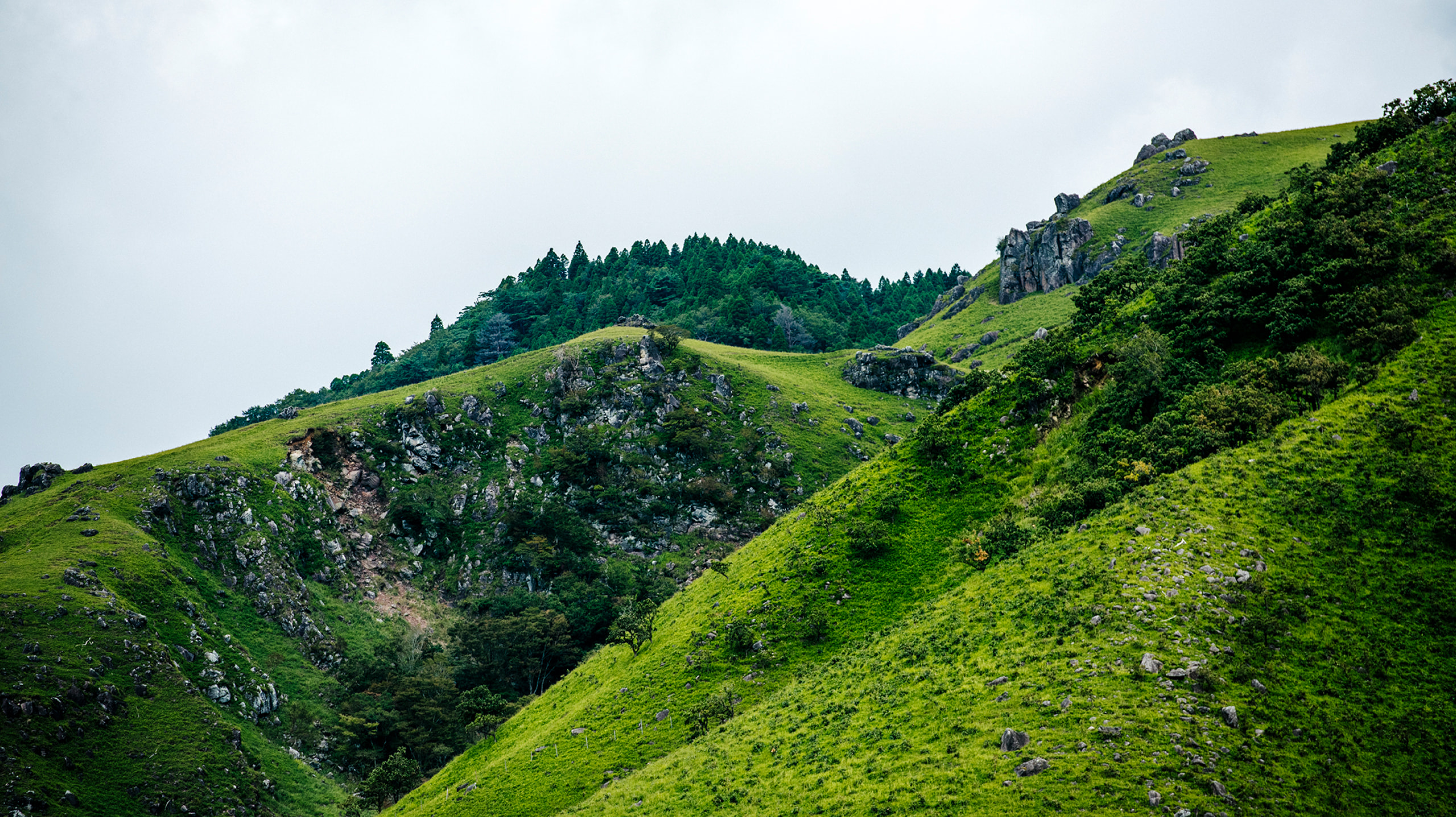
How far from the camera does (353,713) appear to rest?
71.1 metres

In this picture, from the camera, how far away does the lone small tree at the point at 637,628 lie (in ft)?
190

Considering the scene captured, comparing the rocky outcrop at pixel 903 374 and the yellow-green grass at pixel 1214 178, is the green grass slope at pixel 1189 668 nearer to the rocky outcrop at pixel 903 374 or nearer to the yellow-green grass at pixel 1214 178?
the rocky outcrop at pixel 903 374

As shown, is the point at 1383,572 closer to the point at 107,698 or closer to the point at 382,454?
the point at 107,698

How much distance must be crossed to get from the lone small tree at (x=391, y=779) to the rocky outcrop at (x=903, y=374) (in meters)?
109

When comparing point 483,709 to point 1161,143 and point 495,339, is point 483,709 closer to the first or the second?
point 495,339

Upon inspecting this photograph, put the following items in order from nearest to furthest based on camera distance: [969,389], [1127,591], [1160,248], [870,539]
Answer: [1127,591] → [870,539] → [969,389] → [1160,248]

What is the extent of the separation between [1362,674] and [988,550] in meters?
21.2

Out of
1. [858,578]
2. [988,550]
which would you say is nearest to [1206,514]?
[988,550]

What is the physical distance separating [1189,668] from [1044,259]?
16261 centimetres

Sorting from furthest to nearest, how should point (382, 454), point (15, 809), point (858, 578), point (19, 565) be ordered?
point (382, 454) → point (19, 565) → point (858, 578) → point (15, 809)

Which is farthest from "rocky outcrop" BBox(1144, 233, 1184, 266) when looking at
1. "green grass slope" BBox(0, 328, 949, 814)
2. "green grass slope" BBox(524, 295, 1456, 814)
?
"green grass slope" BBox(524, 295, 1456, 814)

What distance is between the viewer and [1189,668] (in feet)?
84.3

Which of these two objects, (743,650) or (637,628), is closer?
(743,650)

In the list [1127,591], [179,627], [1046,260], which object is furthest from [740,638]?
[1046,260]
